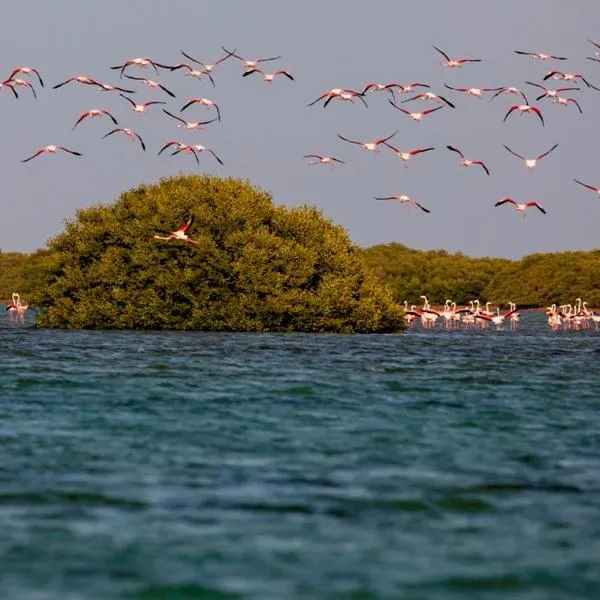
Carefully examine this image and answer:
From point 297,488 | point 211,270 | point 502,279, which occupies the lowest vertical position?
point 297,488

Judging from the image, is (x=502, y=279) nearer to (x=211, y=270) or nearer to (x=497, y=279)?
(x=497, y=279)

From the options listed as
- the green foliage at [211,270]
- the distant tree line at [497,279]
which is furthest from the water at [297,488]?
the distant tree line at [497,279]

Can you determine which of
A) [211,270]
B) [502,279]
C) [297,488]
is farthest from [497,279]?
[297,488]

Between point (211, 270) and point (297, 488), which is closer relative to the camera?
point (297, 488)

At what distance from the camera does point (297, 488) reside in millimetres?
21844

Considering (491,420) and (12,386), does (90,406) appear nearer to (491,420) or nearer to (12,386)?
(12,386)

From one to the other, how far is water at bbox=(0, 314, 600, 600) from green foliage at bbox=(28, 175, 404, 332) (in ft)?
102

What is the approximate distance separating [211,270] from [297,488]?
55149mm

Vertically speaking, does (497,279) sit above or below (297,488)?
above

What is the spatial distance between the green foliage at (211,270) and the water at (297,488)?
3121 centimetres

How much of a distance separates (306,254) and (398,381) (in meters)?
32.6

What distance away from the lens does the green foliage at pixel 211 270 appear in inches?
3012

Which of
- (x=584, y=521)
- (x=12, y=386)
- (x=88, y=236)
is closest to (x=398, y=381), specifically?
(x=12, y=386)

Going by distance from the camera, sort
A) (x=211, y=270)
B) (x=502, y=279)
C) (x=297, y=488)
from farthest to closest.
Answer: (x=502, y=279), (x=211, y=270), (x=297, y=488)
